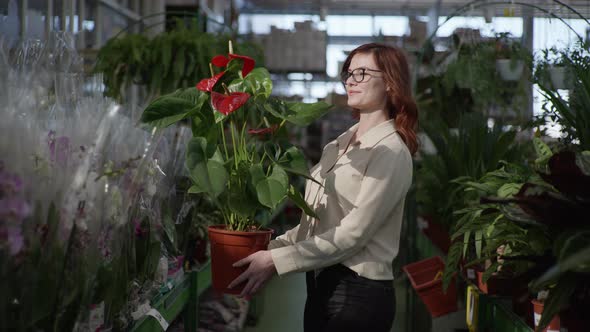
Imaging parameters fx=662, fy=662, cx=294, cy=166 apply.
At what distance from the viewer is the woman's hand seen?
166 cm

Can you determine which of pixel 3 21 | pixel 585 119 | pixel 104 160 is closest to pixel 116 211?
pixel 104 160

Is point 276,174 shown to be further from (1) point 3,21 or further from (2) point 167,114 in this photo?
(1) point 3,21

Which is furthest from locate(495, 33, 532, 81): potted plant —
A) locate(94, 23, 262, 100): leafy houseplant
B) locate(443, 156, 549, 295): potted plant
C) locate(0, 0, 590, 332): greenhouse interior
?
locate(443, 156, 549, 295): potted plant

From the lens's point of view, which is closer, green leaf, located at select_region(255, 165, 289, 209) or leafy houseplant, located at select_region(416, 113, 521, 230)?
green leaf, located at select_region(255, 165, 289, 209)

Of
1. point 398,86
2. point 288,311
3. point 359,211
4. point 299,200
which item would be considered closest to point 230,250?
point 299,200

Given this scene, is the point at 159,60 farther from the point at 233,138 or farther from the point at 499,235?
the point at 499,235

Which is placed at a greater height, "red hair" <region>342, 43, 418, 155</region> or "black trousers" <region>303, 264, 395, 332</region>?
"red hair" <region>342, 43, 418, 155</region>

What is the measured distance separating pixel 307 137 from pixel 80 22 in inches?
186

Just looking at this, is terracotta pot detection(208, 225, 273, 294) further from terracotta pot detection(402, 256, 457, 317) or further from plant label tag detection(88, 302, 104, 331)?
terracotta pot detection(402, 256, 457, 317)

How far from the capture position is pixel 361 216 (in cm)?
168

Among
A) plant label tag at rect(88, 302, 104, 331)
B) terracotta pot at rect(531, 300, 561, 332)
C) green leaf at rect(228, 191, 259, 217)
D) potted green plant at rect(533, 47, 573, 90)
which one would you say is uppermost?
potted green plant at rect(533, 47, 573, 90)

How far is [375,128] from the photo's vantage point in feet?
5.98

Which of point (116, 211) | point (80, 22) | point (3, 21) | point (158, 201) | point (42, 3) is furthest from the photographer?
point (80, 22)

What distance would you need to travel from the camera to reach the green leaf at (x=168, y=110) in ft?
5.27
